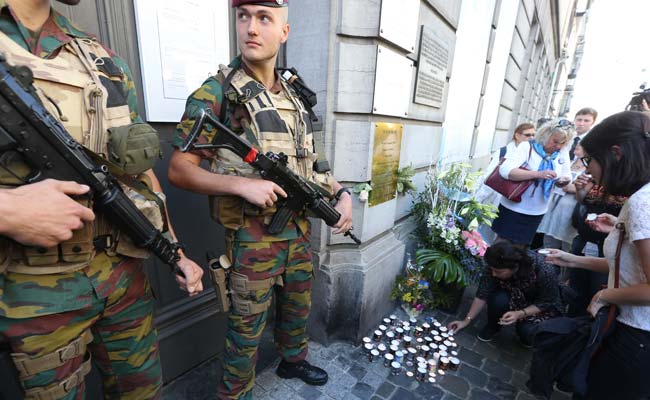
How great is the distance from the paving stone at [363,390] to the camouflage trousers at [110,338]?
1277 millimetres

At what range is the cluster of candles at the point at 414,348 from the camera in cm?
228

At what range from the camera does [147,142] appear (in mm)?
1068

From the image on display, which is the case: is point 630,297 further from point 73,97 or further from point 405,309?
point 73,97

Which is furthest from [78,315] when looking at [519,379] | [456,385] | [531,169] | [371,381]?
[531,169]

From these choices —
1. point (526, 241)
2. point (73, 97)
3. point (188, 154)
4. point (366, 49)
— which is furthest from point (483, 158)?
point (73, 97)

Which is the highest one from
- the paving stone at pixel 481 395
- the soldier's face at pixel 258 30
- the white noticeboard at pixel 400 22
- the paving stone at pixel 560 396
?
the white noticeboard at pixel 400 22

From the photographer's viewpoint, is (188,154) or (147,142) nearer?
(147,142)

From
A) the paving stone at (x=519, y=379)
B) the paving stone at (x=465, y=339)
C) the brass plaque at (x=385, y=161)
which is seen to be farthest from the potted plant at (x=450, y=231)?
the paving stone at (x=519, y=379)

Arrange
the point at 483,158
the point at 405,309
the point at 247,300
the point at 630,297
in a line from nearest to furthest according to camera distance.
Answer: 1. the point at 630,297
2. the point at 247,300
3. the point at 405,309
4. the point at 483,158

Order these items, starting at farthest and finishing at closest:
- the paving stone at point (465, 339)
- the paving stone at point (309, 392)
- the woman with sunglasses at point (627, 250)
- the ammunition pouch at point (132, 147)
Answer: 1. the paving stone at point (465, 339)
2. the paving stone at point (309, 392)
3. the woman with sunglasses at point (627, 250)
4. the ammunition pouch at point (132, 147)

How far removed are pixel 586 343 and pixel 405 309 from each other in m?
1.53

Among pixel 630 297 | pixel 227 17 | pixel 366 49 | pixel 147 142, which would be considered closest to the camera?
pixel 147 142

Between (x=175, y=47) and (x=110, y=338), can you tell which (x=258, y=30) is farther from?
(x=110, y=338)

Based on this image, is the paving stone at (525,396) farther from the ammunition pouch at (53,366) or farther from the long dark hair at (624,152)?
the ammunition pouch at (53,366)
